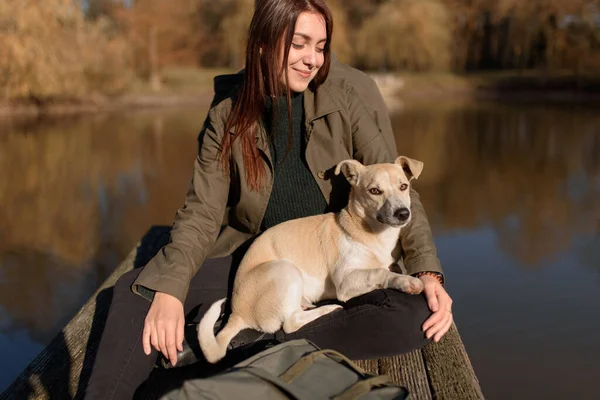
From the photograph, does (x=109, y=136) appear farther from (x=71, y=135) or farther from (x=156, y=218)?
(x=156, y=218)

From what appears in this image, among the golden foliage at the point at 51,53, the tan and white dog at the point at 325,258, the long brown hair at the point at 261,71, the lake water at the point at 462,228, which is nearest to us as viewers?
the tan and white dog at the point at 325,258

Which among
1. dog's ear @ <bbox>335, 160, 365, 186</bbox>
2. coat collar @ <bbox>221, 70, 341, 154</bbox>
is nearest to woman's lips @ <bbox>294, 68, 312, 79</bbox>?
coat collar @ <bbox>221, 70, 341, 154</bbox>

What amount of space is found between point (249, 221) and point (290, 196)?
9.8 inches

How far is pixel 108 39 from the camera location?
70.8ft

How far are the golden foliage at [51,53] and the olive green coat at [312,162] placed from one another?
1525 cm

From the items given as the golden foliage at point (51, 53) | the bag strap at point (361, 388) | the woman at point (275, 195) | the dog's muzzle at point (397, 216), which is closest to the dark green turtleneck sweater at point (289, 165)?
the woman at point (275, 195)

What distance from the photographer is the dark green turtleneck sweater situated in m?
2.98

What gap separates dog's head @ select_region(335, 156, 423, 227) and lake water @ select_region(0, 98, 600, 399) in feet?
4.44

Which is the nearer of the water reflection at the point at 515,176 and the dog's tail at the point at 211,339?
the dog's tail at the point at 211,339

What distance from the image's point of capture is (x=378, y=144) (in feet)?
9.86

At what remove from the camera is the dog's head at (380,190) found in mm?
2631

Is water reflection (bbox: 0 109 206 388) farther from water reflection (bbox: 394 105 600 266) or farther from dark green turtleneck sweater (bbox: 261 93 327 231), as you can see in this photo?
water reflection (bbox: 394 105 600 266)

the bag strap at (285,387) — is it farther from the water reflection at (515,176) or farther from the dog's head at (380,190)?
the water reflection at (515,176)

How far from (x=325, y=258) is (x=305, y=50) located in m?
0.98
